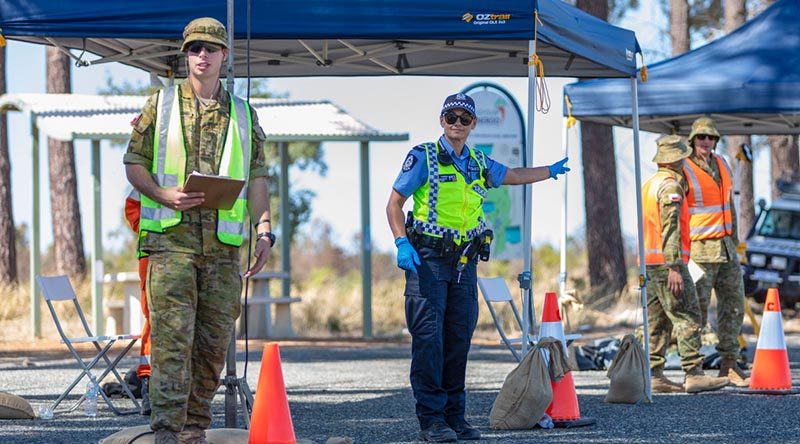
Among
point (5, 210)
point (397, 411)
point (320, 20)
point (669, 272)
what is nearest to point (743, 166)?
point (5, 210)

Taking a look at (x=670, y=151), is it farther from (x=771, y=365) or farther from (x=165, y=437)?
(x=165, y=437)

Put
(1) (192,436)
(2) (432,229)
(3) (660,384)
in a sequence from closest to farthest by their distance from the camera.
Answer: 1. (1) (192,436)
2. (2) (432,229)
3. (3) (660,384)

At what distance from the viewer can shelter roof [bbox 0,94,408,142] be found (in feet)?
54.3

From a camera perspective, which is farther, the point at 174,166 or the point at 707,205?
the point at 707,205

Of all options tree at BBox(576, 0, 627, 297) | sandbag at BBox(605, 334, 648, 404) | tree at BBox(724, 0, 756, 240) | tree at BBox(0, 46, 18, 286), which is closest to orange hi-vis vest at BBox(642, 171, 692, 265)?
sandbag at BBox(605, 334, 648, 404)

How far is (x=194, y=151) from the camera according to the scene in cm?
652

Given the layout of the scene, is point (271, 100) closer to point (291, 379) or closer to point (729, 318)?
point (291, 379)

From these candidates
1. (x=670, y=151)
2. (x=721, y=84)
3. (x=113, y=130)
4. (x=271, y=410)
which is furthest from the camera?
(x=113, y=130)

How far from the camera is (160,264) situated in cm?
636

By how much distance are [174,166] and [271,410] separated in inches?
51.3

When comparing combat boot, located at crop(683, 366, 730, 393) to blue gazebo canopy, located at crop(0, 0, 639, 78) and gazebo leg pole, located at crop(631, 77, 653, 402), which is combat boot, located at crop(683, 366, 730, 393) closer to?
gazebo leg pole, located at crop(631, 77, 653, 402)

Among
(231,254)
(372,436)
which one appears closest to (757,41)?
(372,436)

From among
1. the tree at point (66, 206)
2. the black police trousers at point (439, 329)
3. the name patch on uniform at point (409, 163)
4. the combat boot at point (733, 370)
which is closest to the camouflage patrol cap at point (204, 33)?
the name patch on uniform at point (409, 163)

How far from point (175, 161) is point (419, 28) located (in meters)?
2.75
